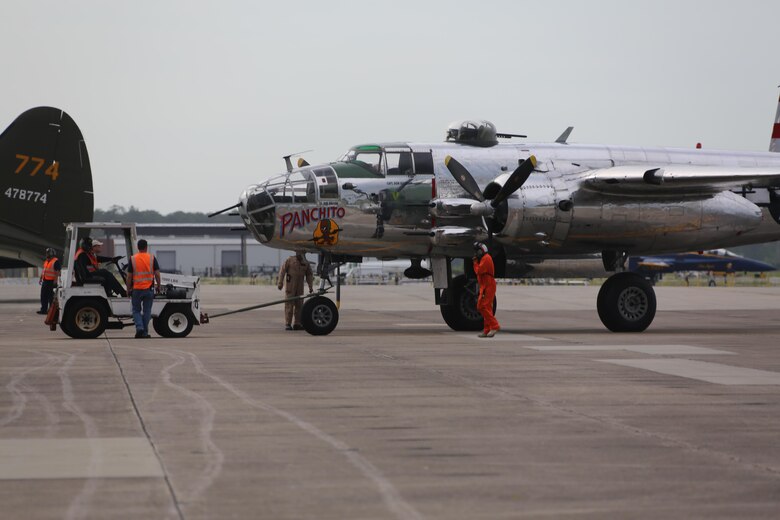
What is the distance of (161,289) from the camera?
23.2 meters

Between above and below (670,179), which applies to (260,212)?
below

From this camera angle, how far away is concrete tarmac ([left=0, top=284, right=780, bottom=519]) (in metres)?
7.30

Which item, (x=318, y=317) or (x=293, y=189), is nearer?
(x=293, y=189)

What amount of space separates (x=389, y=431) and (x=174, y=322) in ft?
44.8

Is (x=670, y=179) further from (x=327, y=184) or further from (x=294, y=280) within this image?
(x=294, y=280)

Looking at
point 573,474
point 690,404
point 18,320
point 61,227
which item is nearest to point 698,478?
point 573,474

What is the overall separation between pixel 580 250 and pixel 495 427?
1505 cm

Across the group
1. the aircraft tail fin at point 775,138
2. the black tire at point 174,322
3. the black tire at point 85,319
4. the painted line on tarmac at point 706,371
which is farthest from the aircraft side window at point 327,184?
the aircraft tail fin at point 775,138

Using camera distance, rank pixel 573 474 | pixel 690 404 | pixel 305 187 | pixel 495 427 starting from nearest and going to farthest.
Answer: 1. pixel 573 474
2. pixel 495 427
3. pixel 690 404
4. pixel 305 187

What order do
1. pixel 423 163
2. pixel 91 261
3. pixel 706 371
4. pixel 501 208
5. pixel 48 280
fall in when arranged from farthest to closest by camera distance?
pixel 48 280 < pixel 423 163 < pixel 501 208 < pixel 91 261 < pixel 706 371

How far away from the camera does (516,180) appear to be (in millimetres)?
23422

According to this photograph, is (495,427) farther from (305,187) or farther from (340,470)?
(305,187)

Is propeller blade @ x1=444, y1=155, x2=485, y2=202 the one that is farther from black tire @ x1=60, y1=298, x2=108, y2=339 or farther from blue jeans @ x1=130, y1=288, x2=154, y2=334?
black tire @ x1=60, y1=298, x2=108, y2=339

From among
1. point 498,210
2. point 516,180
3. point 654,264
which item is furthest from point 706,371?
point 654,264
